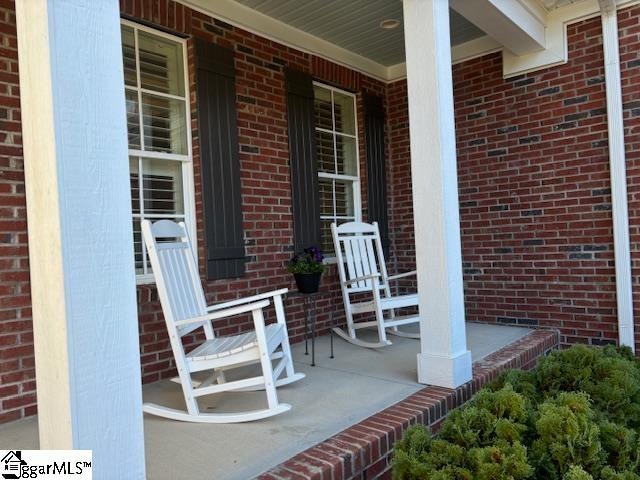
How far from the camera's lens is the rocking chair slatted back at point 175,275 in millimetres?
2365

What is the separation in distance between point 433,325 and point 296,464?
1.17 meters

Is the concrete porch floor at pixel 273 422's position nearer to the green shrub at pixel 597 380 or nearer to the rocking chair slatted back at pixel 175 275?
the rocking chair slatted back at pixel 175 275

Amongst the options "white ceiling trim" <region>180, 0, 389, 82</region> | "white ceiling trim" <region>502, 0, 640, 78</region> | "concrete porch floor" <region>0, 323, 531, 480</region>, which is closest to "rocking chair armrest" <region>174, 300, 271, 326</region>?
"concrete porch floor" <region>0, 323, 531, 480</region>

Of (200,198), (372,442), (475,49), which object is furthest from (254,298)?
(475,49)

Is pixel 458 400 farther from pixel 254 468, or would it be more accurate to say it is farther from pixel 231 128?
pixel 231 128

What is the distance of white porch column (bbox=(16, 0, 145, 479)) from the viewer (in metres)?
1.08

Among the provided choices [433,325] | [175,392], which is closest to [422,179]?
[433,325]

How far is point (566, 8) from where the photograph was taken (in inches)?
152

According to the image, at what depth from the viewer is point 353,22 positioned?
3.94m

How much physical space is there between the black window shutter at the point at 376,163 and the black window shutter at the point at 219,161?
5.55 ft

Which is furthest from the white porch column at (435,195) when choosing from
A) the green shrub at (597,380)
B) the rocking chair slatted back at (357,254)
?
the rocking chair slatted back at (357,254)

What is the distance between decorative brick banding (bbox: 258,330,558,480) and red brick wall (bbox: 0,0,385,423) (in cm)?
153

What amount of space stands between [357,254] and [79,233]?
124 inches

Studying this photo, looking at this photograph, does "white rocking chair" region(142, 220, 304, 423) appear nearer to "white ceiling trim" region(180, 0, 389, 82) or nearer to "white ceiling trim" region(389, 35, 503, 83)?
"white ceiling trim" region(180, 0, 389, 82)
